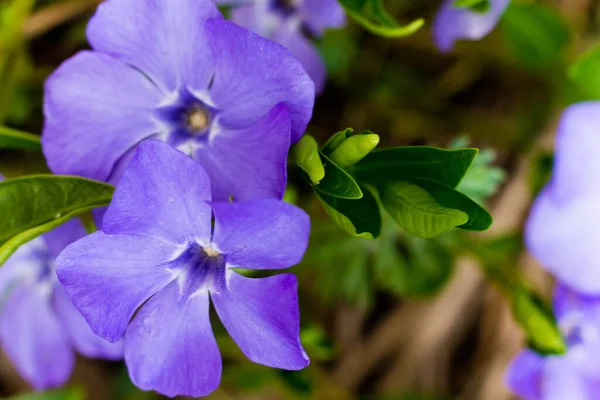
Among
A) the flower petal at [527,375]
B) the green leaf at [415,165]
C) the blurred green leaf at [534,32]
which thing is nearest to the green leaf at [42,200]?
the green leaf at [415,165]

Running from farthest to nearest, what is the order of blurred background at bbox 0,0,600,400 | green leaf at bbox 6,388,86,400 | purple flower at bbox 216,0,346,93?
blurred background at bbox 0,0,600,400, green leaf at bbox 6,388,86,400, purple flower at bbox 216,0,346,93

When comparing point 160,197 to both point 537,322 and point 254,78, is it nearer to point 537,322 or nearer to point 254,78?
point 254,78

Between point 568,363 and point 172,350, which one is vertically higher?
point 172,350

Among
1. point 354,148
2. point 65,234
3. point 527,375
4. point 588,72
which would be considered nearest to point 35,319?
point 65,234

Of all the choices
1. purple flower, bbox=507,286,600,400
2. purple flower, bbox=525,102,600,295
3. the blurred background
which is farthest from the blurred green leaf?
purple flower, bbox=507,286,600,400

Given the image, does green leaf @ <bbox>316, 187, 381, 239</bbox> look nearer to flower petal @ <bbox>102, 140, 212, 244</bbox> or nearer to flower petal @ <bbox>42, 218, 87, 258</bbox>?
flower petal @ <bbox>102, 140, 212, 244</bbox>

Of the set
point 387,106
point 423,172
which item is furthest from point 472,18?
point 387,106
